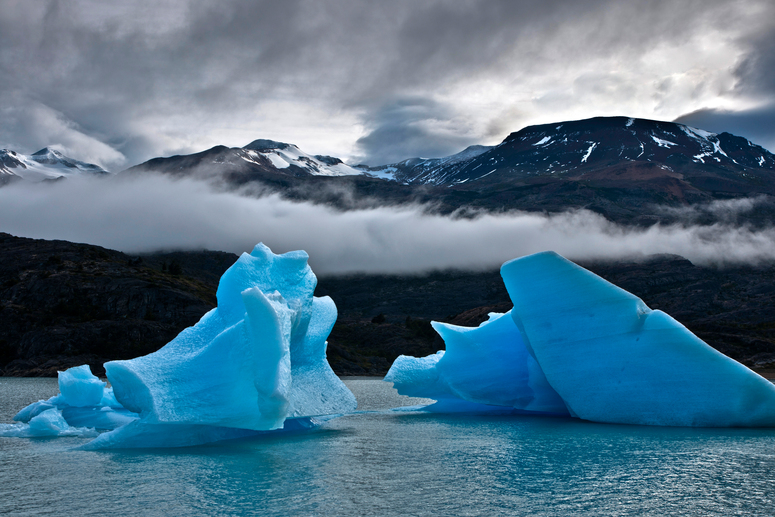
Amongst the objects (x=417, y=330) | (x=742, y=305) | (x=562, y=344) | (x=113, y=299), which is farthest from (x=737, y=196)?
(x=562, y=344)

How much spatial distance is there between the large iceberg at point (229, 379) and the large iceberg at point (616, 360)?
220 inches

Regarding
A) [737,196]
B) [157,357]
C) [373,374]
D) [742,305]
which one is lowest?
[373,374]

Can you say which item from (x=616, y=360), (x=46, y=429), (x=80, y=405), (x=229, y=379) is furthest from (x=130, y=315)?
(x=616, y=360)

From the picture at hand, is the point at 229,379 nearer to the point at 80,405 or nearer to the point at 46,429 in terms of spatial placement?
the point at 46,429

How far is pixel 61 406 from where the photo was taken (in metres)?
16.2

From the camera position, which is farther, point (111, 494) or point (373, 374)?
point (373, 374)

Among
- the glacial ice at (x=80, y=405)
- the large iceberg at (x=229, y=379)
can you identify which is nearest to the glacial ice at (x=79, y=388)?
the glacial ice at (x=80, y=405)

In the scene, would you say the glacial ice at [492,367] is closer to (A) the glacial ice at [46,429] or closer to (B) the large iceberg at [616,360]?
(B) the large iceberg at [616,360]

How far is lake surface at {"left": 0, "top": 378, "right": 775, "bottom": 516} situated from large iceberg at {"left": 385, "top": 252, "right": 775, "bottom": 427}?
2.07ft

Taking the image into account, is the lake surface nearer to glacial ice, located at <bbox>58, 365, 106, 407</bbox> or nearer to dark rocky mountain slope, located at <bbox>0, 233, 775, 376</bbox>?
glacial ice, located at <bbox>58, 365, 106, 407</bbox>

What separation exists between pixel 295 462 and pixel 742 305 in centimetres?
12294

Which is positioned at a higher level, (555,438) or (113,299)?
(113,299)

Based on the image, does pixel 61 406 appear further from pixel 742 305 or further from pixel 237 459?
pixel 742 305

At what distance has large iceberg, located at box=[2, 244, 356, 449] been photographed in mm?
10734
